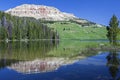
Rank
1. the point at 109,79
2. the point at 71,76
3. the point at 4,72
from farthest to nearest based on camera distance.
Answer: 1. the point at 4,72
2. the point at 71,76
3. the point at 109,79

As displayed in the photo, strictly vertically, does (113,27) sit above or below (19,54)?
above

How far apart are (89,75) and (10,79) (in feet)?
35.2

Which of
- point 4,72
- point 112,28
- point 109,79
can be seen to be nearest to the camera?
point 109,79

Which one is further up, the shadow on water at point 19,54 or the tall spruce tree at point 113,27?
the tall spruce tree at point 113,27

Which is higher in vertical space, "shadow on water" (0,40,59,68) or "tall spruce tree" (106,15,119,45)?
"tall spruce tree" (106,15,119,45)

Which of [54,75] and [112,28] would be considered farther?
[112,28]

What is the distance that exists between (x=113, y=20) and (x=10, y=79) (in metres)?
117

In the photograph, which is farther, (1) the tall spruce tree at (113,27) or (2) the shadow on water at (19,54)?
(1) the tall spruce tree at (113,27)

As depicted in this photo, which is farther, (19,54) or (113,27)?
(113,27)

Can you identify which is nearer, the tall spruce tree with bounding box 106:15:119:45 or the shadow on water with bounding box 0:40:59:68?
the shadow on water with bounding box 0:40:59:68

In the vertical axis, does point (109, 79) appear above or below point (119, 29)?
below

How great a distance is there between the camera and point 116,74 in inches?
1469

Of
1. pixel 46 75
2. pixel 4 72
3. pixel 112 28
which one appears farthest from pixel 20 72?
pixel 112 28

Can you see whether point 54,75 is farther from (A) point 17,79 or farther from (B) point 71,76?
(A) point 17,79
